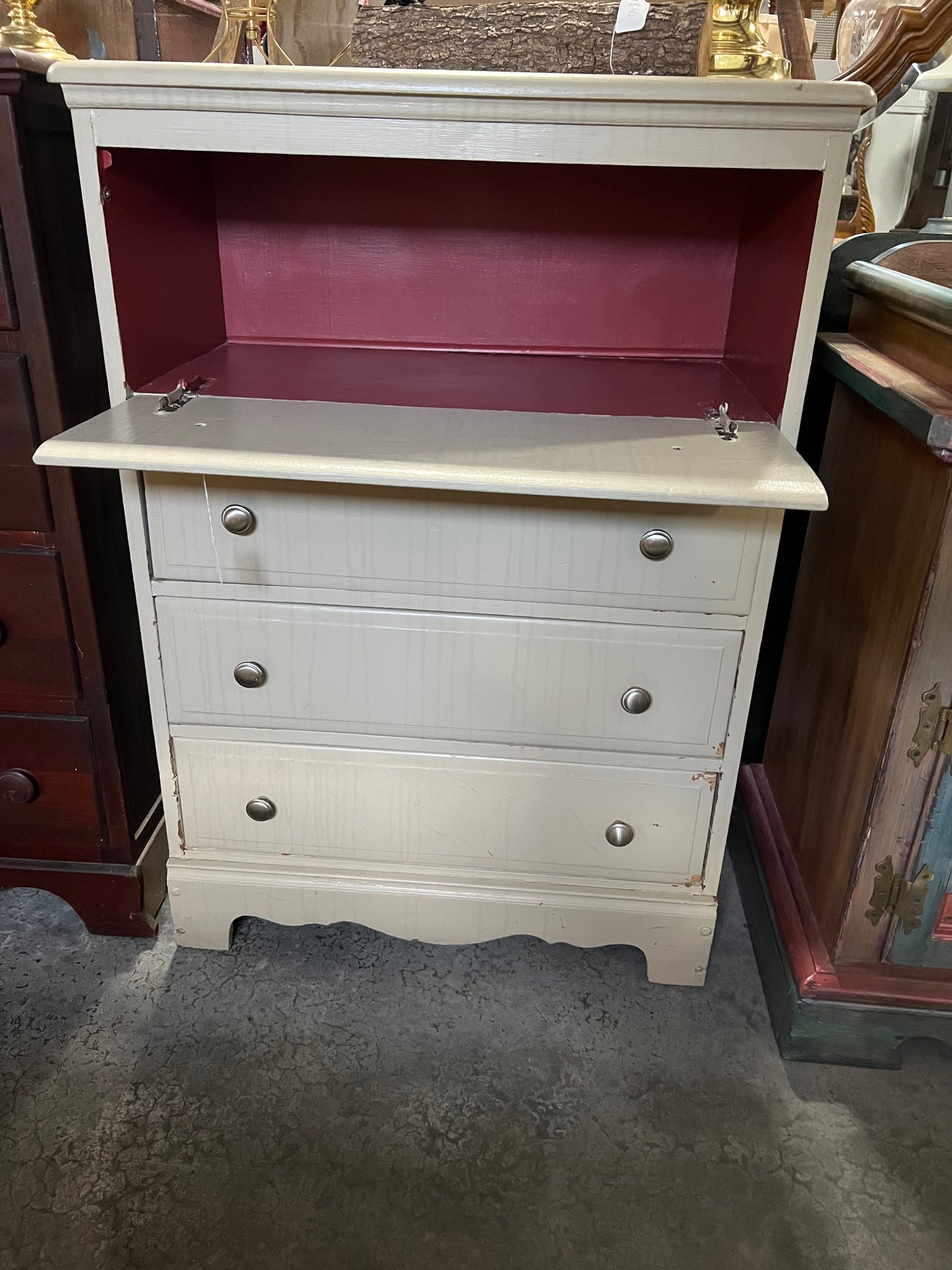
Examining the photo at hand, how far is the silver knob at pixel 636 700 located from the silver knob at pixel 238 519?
0.55 meters

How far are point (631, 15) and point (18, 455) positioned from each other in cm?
95

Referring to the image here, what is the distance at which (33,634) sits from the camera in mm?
1361

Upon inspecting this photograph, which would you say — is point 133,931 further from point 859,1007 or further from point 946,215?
point 946,215

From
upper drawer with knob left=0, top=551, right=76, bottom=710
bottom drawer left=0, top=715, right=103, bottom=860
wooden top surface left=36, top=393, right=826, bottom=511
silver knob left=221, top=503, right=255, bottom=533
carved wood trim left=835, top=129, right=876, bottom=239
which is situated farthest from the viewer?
carved wood trim left=835, top=129, right=876, bottom=239

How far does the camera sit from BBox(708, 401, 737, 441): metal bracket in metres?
1.14

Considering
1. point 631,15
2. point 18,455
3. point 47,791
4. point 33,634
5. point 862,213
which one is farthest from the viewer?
point 862,213

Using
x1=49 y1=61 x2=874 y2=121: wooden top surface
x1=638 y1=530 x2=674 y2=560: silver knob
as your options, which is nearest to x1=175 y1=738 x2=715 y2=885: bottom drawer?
x1=638 y1=530 x2=674 y2=560: silver knob

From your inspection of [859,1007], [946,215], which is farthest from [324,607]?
[946,215]

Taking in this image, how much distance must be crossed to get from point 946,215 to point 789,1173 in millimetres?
1511

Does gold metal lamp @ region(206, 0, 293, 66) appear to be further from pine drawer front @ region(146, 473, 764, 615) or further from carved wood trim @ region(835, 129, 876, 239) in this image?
carved wood trim @ region(835, 129, 876, 239)

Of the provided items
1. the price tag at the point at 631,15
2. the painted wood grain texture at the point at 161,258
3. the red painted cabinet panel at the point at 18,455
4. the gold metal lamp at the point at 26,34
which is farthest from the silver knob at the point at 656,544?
the gold metal lamp at the point at 26,34

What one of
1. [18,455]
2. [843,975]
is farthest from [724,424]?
[18,455]

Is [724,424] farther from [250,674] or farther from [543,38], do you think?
[250,674]

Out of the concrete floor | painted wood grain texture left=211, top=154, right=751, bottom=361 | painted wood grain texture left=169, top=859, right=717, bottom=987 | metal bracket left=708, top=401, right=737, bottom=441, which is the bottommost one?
the concrete floor
